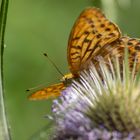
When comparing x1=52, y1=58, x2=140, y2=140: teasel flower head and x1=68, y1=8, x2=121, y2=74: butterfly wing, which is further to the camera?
x1=68, y1=8, x2=121, y2=74: butterfly wing

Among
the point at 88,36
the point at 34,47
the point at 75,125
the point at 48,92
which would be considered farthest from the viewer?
the point at 34,47

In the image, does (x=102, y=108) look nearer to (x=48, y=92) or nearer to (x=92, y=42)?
(x=48, y=92)

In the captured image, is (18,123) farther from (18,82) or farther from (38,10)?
(38,10)

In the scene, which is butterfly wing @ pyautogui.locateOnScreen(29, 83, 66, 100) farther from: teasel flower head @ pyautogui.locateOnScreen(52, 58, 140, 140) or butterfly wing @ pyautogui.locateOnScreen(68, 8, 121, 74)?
teasel flower head @ pyautogui.locateOnScreen(52, 58, 140, 140)

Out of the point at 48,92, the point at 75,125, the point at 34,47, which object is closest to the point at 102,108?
the point at 75,125

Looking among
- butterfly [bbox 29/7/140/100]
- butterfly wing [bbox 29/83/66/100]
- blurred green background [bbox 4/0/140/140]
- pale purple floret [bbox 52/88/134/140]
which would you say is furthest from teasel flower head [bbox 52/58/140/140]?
blurred green background [bbox 4/0/140/140]

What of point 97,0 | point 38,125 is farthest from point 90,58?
point 38,125

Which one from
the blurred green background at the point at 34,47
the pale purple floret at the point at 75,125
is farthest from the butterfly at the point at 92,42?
the blurred green background at the point at 34,47

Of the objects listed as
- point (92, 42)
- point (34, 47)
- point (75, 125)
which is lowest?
point (34, 47)
